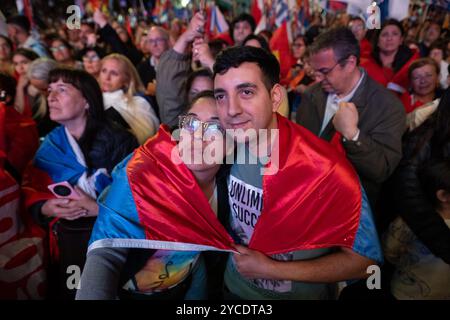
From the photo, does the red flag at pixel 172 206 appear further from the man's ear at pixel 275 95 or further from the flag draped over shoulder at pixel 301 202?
the man's ear at pixel 275 95

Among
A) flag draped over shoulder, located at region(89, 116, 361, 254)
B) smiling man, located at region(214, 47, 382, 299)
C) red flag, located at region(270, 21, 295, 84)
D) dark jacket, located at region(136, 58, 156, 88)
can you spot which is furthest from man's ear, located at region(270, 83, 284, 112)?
red flag, located at region(270, 21, 295, 84)

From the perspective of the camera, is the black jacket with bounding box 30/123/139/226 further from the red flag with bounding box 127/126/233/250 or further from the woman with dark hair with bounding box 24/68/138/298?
the red flag with bounding box 127/126/233/250

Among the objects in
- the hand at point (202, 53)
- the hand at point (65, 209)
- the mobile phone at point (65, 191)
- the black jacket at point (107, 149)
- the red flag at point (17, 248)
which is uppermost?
the hand at point (202, 53)

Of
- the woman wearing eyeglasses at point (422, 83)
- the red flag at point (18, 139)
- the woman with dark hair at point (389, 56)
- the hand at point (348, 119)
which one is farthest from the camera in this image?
the woman with dark hair at point (389, 56)

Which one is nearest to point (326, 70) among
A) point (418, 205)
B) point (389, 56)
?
point (418, 205)

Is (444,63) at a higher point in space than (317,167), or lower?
higher

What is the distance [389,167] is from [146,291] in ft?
5.08

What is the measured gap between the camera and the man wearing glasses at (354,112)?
1988 millimetres

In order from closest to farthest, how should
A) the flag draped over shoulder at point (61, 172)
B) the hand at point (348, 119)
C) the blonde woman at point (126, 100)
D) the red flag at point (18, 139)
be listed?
the hand at point (348, 119), the flag draped over shoulder at point (61, 172), the red flag at point (18, 139), the blonde woman at point (126, 100)

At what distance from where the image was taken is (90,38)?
20.0 feet

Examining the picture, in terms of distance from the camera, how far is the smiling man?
1.51 metres

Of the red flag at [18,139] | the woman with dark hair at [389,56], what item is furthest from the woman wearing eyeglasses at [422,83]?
the red flag at [18,139]
